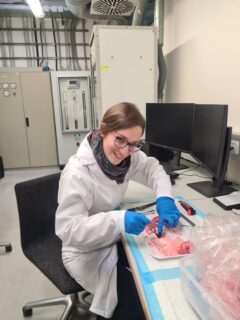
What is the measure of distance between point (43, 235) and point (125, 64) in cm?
175

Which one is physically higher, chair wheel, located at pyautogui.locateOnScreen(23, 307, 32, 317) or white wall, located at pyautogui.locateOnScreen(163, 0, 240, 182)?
white wall, located at pyautogui.locateOnScreen(163, 0, 240, 182)

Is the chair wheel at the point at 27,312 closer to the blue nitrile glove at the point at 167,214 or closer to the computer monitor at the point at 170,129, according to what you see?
the blue nitrile glove at the point at 167,214

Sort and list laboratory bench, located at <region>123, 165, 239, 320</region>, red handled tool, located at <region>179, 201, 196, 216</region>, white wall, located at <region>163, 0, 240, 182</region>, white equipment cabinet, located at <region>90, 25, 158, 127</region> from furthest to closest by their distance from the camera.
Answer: white equipment cabinet, located at <region>90, 25, 158, 127</region>, white wall, located at <region>163, 0, 240, 182</region>, red handled tool, located at <region>179, 201, 196, 216</region>, laboratory bench, located at <region>123, 165, 239, 320</region>

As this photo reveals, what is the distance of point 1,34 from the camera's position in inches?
171

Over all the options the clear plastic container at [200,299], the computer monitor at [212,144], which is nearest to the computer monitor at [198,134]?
the computer monitor at [212,144]

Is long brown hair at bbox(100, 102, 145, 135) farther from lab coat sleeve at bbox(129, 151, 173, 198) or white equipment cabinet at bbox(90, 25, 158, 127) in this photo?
white equipment cabinet at bbox(90, 25, 158, 127)

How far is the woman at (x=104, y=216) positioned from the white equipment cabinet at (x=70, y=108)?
3333mm

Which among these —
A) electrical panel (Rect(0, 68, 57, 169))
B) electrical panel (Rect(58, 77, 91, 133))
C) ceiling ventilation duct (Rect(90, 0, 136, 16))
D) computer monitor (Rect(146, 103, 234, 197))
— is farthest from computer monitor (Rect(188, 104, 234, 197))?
electrical panel (Rect(0, 68, 57, 169))

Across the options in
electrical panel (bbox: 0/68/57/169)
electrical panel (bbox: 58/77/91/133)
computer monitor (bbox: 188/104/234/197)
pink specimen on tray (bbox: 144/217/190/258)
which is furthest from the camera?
electrical panel (bbox: 58/77/91/133)

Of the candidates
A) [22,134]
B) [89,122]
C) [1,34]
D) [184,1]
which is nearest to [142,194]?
[184,1]

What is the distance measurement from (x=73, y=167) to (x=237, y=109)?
1.26 m

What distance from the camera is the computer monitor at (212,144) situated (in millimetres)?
1227

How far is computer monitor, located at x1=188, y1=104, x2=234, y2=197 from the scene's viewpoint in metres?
1.23

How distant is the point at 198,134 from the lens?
1.54 meters
